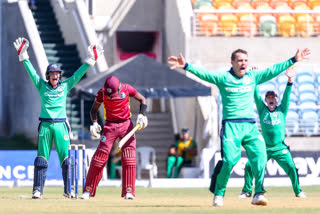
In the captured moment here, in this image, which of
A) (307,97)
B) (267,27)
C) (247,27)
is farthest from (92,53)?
(267,27)

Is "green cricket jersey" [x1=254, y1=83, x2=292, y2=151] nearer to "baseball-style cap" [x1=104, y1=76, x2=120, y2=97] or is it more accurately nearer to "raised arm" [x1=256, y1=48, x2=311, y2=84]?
"baseball-style cap" [x1=104, y1=76, x2=120, y2=97]

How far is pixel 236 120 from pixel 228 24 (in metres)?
14.4

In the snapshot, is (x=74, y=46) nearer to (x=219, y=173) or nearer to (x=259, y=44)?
(x=259, y=44)

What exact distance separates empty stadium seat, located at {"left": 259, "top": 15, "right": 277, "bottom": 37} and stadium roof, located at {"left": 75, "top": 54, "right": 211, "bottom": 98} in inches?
174

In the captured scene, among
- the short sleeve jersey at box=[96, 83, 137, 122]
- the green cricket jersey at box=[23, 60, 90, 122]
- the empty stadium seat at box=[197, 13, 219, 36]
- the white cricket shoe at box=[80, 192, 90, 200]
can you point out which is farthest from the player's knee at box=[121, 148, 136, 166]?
the empty stadium seat at box=[197, 13, 219, 36]

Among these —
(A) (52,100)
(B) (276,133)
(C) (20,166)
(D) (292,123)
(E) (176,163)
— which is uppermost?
(A) (52,100)

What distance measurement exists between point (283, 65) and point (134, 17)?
17530 millimetres

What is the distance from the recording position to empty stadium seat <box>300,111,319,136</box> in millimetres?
21984

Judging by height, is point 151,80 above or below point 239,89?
below

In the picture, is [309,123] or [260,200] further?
[309,123]

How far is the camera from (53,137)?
43.4 feet

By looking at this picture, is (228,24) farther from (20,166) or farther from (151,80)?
(20,166)

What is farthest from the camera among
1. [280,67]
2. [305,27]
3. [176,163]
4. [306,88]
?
[305,27]

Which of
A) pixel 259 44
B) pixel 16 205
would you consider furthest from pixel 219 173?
pixel 259 44
